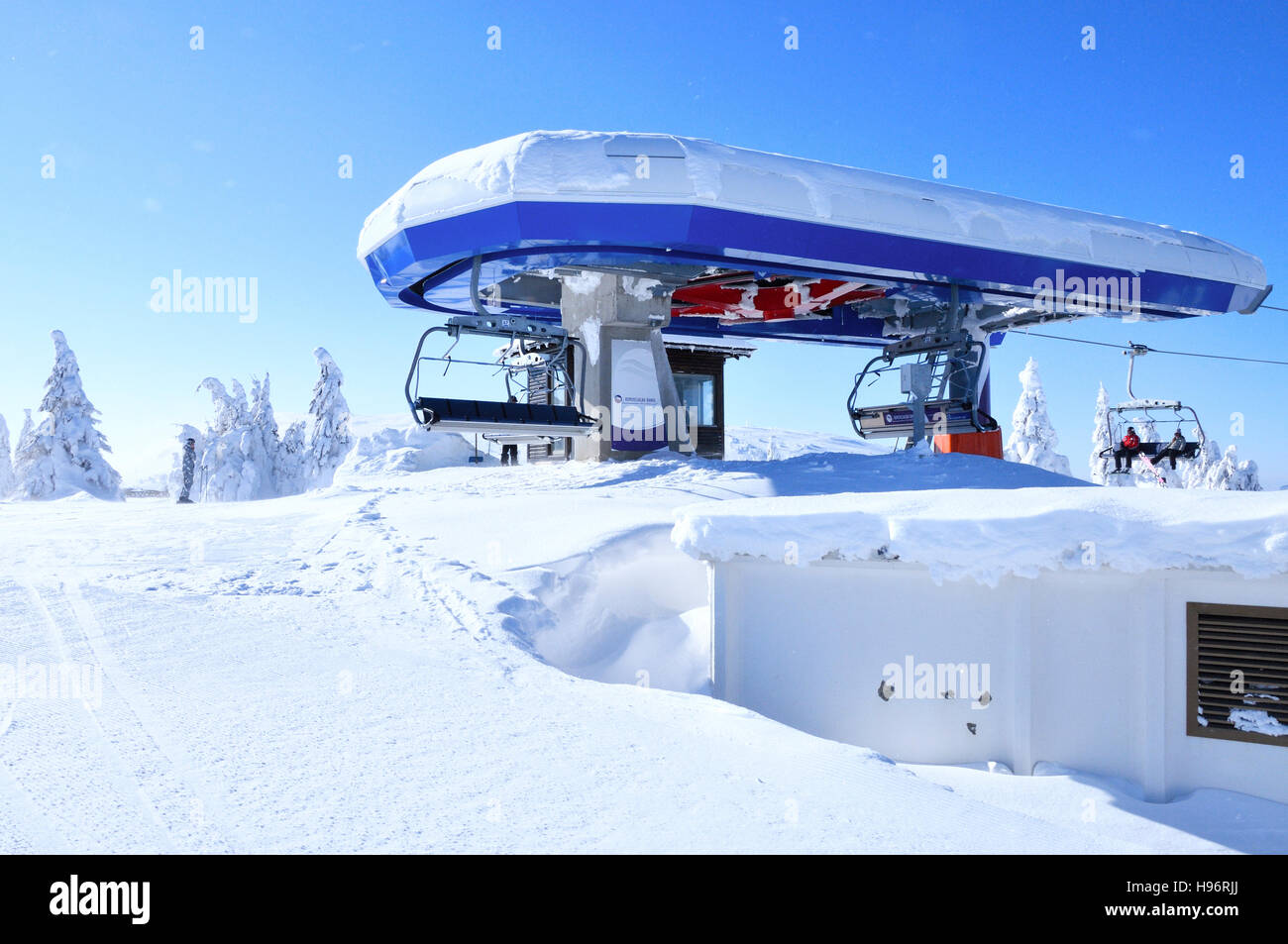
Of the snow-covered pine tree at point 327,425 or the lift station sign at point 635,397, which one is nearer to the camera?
the lift station sign at point 635,397

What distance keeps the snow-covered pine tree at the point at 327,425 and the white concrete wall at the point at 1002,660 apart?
30.3m

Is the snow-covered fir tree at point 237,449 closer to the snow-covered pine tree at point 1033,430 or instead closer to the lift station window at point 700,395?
→ the lift station window at point 700,395

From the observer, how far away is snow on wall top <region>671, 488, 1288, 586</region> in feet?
15.0

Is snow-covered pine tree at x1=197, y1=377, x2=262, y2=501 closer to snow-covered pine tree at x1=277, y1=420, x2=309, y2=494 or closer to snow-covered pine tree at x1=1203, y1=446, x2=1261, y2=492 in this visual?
snow-covered pine tree at x1=277, y1=420, x2=309, y2=494

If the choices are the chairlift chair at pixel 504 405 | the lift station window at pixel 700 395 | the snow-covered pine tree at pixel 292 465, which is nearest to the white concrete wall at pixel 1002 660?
the chairlift chair at pixel 504 405

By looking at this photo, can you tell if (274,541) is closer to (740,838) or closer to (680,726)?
(680,726)

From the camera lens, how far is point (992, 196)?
12.8 m

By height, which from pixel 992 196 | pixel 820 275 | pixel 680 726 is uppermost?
pixel 992 196

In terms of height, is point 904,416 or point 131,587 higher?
point 904,416

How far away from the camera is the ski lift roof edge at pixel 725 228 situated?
10070mm

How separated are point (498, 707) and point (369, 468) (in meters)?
24.3

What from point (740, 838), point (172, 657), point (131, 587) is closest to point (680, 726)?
point (740, 838)

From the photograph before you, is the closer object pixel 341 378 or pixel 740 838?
pixel 740 838
